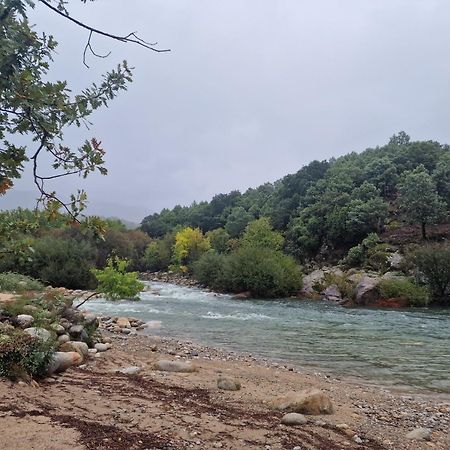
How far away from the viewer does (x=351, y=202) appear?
167ft

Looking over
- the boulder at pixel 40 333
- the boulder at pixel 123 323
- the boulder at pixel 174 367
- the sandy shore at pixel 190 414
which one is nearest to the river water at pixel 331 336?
the boulder at pixel 123 323

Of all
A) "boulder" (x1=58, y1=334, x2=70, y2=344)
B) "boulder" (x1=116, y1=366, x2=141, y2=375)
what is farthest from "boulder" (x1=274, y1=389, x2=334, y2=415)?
"boulder" (x1=58, y1=334, x2=70, y2=344)

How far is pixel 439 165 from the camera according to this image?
52531 mm

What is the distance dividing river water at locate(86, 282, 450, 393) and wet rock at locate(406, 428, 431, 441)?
3446 millimetres

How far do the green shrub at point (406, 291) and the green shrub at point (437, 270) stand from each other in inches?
41.7

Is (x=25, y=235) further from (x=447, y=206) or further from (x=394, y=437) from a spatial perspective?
(x=447, y=206)

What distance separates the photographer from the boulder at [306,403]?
6.26 m

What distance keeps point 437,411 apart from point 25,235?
716cm

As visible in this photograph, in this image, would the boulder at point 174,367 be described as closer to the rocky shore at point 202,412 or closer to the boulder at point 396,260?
the rocky shore at point 202,412

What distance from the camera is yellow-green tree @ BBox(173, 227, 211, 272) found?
5834 cm

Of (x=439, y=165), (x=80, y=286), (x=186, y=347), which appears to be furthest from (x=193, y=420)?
(x=439, y=165)

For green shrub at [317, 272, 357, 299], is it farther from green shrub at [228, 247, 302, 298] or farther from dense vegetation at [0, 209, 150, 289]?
dense vegetation at [0, 209, 150, 289]

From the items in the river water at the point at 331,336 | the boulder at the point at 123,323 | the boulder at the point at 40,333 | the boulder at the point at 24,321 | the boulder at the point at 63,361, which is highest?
the boulder at the point at 24,321

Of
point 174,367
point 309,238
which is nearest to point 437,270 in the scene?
point 309,238
